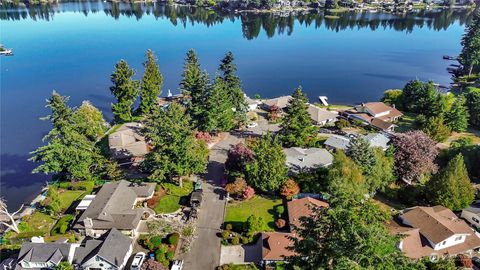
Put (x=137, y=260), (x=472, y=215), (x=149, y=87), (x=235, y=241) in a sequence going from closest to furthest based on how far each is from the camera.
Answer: (x=137, y=260) → (x=235, y=241) → (x=472, y=215) → (x=149, y=87)

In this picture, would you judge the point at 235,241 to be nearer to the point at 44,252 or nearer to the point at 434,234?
the point at 44,252

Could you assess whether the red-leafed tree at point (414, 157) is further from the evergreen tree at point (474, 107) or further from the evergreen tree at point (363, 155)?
the evergreen tree at point (474, 107)

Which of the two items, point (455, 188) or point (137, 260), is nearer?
point (137, 260)

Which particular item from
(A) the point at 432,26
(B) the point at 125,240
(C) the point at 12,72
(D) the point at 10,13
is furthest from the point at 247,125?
(D) the point at 10,13

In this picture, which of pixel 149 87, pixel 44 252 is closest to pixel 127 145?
pixel 149 87

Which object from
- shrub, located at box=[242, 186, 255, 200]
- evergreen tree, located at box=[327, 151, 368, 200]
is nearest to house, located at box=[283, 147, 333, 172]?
evergreen tree, located at box=[327, 151, 368, 200]

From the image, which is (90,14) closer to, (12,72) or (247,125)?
(12,72)

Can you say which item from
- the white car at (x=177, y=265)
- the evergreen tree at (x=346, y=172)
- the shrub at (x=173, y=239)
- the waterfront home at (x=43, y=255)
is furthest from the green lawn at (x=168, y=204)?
the evergreen tree at (x=346, y=172)
